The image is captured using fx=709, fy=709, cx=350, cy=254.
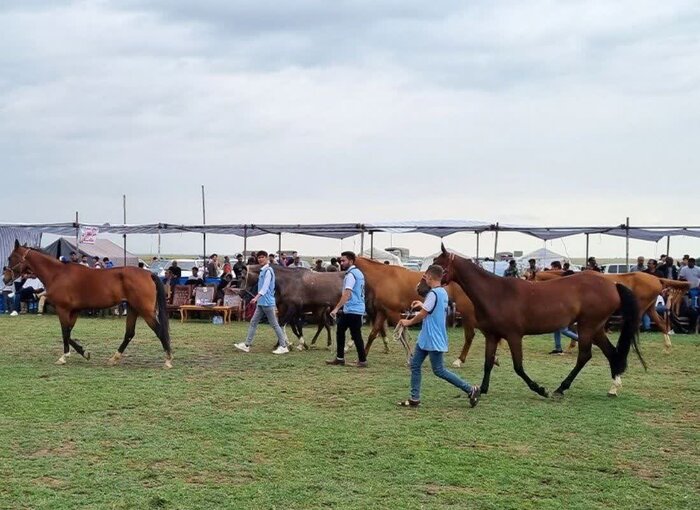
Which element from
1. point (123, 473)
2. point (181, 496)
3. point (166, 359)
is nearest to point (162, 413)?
point (123, 473)

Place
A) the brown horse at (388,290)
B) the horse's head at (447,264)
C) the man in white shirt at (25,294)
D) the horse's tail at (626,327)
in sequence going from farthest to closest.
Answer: the man in white shirt at (25,294) < the brown horse at (388,290) < the horse's head at (447,264) < the horse's tail at (626,327)

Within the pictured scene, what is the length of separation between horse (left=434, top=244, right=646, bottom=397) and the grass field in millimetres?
607

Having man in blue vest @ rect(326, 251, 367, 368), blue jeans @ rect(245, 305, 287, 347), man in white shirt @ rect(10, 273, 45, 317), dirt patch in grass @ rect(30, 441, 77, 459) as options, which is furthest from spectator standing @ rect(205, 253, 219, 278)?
dirt patch in grass @ rect(30, 441, 77, 459)

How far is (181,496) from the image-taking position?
5145 mm

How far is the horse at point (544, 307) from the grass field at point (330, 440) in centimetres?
61

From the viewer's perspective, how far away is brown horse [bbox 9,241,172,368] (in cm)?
1177

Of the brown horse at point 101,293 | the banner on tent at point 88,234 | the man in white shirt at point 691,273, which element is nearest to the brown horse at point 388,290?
the brown horse at point 101,293

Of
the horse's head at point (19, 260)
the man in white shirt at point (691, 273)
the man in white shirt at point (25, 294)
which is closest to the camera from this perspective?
the horse's head at point (19, 260)

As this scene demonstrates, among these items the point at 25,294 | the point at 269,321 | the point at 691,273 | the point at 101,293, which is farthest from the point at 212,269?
the point at 691,273

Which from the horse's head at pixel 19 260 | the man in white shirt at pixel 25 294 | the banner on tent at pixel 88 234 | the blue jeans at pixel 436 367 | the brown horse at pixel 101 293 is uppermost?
the banner on tent at pixel 88 234

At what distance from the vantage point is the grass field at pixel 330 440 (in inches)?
207

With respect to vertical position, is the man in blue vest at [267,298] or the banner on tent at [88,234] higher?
the banner on tent at [88,234]

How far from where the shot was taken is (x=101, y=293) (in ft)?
39.3

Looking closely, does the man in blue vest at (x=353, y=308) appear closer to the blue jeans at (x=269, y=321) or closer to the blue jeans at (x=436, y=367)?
the blue jeans at (x=269, y=321)
